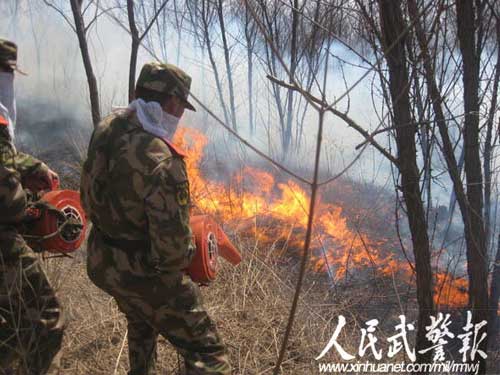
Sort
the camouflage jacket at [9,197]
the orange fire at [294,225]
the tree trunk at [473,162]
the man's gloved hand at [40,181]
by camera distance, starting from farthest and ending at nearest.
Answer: the orange fire at [294,225]
the man's gloved hand at [40,181]
the tree trunk at [473,162]
the camouflage jacket at [9,197]

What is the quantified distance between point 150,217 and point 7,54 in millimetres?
1325

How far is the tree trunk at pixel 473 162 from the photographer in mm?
2572

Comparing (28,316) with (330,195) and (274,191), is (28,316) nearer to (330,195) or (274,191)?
(274,191)

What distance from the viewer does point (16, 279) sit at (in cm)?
248

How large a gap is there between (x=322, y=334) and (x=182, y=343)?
1.63 metres

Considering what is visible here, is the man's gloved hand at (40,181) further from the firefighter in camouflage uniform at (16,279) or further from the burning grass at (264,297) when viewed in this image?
the burning grass at (264,297)

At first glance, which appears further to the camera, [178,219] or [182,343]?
[182,343]

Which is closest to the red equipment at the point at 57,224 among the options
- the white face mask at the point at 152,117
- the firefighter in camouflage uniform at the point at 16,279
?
the firefighter in camouflage uniform at the point at 16,279

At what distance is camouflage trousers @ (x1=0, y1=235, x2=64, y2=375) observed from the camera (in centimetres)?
250

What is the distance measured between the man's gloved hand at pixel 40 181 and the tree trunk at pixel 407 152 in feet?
6.59

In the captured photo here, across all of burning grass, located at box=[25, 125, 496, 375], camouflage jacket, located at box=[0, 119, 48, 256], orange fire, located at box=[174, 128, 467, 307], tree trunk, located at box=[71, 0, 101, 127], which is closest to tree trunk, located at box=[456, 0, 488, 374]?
burning grass, located at box=[25, 125, 496, 375]

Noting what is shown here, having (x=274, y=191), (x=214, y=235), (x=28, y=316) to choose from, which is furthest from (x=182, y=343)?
(x=274, y=191)

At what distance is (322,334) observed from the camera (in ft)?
12.0

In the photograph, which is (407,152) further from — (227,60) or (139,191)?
(227,60)
